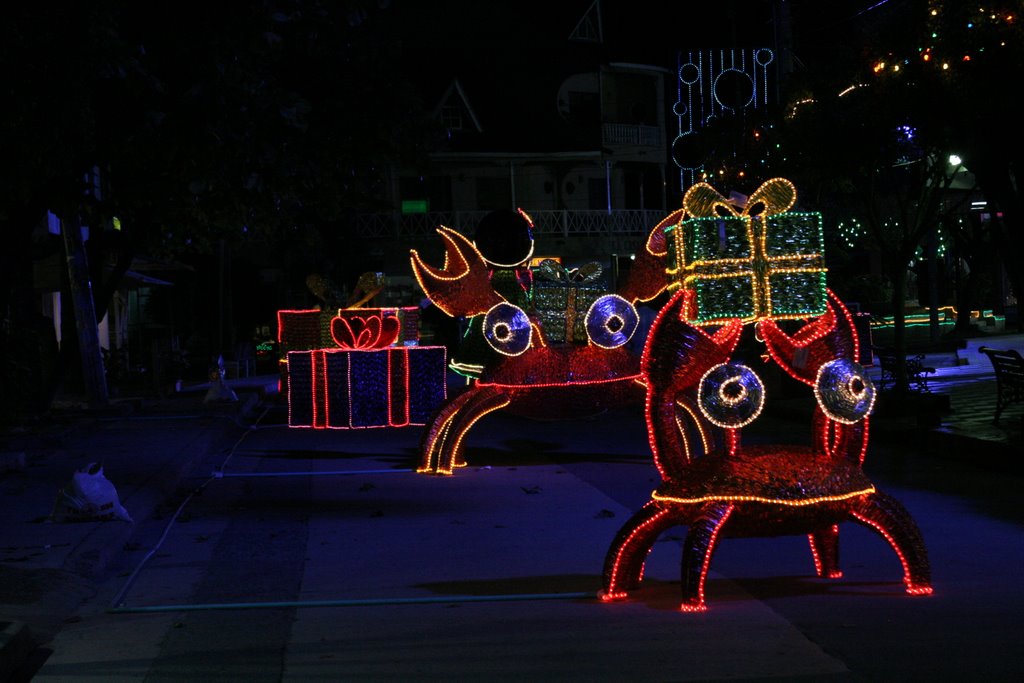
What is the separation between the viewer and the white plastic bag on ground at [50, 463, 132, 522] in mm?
10547

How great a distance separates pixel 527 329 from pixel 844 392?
6953 mm

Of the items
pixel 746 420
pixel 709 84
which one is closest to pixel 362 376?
pixel 746 420

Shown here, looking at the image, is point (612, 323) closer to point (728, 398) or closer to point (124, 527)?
point (124, 527)

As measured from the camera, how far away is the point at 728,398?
24.0ft

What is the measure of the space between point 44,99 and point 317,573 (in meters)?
5.52

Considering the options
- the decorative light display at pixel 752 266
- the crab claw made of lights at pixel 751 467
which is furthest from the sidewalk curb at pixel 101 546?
the decorative light display at pixel 752 266

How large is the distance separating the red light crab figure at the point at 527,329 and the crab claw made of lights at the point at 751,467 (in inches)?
247

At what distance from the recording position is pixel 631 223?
4494 centimetres

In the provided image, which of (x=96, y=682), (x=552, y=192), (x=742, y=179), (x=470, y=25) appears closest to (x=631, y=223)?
(x=552, y=192)

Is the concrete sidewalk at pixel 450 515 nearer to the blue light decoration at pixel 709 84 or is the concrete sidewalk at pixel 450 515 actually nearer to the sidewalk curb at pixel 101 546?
the sidewalk curb at pixel 101 546

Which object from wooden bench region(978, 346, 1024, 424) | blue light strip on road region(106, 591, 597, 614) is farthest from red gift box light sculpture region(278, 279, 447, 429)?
blue light strip on road region(106, 591, 597, 614)

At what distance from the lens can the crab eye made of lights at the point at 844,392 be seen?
7.51 meters

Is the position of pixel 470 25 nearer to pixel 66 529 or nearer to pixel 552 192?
pixel 552 192

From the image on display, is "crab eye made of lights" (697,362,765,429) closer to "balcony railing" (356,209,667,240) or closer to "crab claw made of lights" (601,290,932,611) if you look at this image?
"crab claw made of lights" (601,290,932,611)
